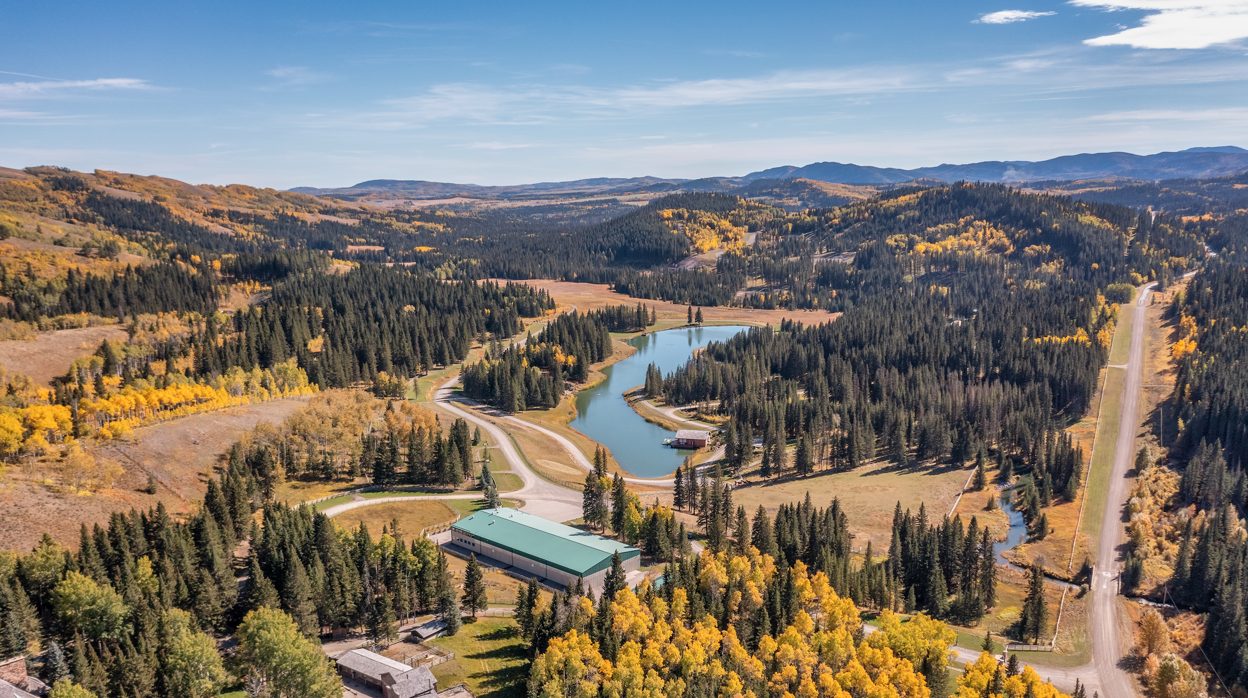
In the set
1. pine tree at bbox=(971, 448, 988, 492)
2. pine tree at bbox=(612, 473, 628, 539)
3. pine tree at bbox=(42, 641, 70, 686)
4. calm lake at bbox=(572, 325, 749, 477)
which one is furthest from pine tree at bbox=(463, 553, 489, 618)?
pine tree at bbox=(971, 448, 988, 492)

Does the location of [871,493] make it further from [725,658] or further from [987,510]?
[725,658]

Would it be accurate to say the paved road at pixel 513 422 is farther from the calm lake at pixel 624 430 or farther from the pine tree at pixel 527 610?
the pine tree at pixel 527 610

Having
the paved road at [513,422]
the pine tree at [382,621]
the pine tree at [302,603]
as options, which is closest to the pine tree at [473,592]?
the pine tree at [382,621]

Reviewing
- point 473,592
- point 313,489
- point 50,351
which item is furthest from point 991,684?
point 50,351

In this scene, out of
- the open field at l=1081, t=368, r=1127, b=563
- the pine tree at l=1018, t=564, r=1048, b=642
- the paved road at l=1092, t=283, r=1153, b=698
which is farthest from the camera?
the open field at l=1081, t=368, r=1127, b=563

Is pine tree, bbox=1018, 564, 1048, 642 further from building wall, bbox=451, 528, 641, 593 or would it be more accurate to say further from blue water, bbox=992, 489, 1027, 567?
building wall, bbox=451, 528, 641, 593

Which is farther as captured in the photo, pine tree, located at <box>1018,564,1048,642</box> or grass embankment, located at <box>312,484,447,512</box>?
grass embankment, located at <box>312,484,447,512</box>

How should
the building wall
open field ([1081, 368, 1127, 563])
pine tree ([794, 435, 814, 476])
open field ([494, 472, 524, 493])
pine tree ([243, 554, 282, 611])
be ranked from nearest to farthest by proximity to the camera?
pine tree ([243, 554, 282, 611]) → the building wall → open field ([1081, 368, 1127, 563]) → open field ([494, 472, 524, 493]) → pine tree ([794, 435, 814, 476])

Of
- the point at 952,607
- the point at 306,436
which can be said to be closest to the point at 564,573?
the point at 952,607
